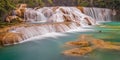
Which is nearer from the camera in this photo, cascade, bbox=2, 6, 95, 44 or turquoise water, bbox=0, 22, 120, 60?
turquoise water, bbox=0, 22, 120, 60

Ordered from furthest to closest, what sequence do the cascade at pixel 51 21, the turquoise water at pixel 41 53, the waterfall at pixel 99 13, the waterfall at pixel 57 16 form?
1. the waterfall at pixel 99 13
2. the waterfall at pixel 57 16
3. the cascade at pixel 51 21
4. the turquoise water at pixel 41 53

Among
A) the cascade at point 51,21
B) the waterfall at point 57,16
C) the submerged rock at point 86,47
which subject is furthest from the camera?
the waterfall at point 57,16

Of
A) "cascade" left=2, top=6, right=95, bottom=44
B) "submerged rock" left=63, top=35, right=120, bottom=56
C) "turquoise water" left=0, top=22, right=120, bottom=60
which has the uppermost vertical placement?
"cascade" left=2, top=6, right=95, bottom=44

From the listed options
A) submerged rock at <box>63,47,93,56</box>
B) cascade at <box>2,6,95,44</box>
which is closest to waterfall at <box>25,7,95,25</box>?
cascade at <box>2,6,95,44</box>

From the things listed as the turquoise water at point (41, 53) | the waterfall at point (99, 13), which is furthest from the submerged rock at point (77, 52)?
the waterfall at point (99, 13)

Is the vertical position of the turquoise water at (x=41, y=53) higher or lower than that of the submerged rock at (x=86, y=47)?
lower

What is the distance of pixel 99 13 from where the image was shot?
4000cm

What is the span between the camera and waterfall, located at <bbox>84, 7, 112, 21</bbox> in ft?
129

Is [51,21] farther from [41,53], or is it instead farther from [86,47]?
[41,53]

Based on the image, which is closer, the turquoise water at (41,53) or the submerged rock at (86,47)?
the turquoise water at (41,53)

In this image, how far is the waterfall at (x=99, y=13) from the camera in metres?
39.3

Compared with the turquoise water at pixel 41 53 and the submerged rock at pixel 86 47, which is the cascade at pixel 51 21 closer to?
the turquoise water at pixel 41 53

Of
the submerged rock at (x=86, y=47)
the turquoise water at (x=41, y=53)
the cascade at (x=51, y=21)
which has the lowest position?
the turquoise water at (x=41, y=53)

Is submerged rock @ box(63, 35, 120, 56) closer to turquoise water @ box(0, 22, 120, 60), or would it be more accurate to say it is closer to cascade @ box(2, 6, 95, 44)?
turquoise water @ box(0, 22, 120, 60)
